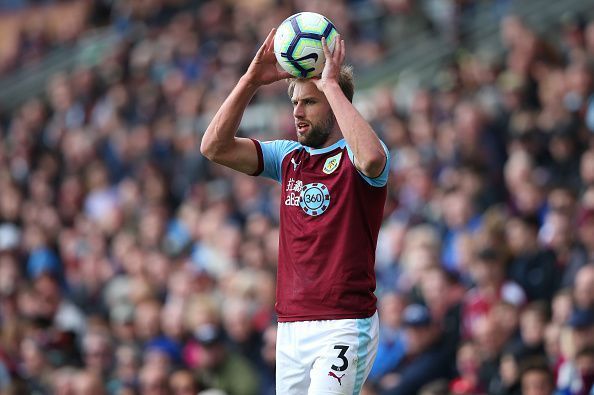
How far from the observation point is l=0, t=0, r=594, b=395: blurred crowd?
9.73m

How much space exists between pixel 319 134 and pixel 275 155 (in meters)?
0.41


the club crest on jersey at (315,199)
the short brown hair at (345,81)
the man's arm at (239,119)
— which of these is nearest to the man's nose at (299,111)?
the short brown hair at (345,81)

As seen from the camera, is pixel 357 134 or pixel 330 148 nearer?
pixel 357 134

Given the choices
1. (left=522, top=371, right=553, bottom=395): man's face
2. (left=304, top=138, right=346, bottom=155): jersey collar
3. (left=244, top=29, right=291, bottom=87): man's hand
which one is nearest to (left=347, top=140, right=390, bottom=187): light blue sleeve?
(left=304, top=138, right=346, bottom=155): jersey collar

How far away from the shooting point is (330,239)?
6367mm

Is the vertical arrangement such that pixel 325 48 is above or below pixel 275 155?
above

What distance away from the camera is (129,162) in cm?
1683

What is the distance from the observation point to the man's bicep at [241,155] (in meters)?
6.78

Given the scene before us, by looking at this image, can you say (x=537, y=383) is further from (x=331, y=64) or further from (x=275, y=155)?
(x=331, y=64)

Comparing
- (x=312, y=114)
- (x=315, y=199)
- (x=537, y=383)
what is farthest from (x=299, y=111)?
(x=537, y=383)

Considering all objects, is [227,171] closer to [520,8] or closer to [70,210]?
[70,210]

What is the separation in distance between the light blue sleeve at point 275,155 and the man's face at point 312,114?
0.27m

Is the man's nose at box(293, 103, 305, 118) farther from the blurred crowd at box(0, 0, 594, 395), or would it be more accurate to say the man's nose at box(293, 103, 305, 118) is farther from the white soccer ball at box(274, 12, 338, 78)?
the blurred crowd at box(0, 0, 594, 395)

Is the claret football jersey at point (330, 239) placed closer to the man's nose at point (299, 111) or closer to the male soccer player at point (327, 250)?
the male soccer player at point (327, 250)
